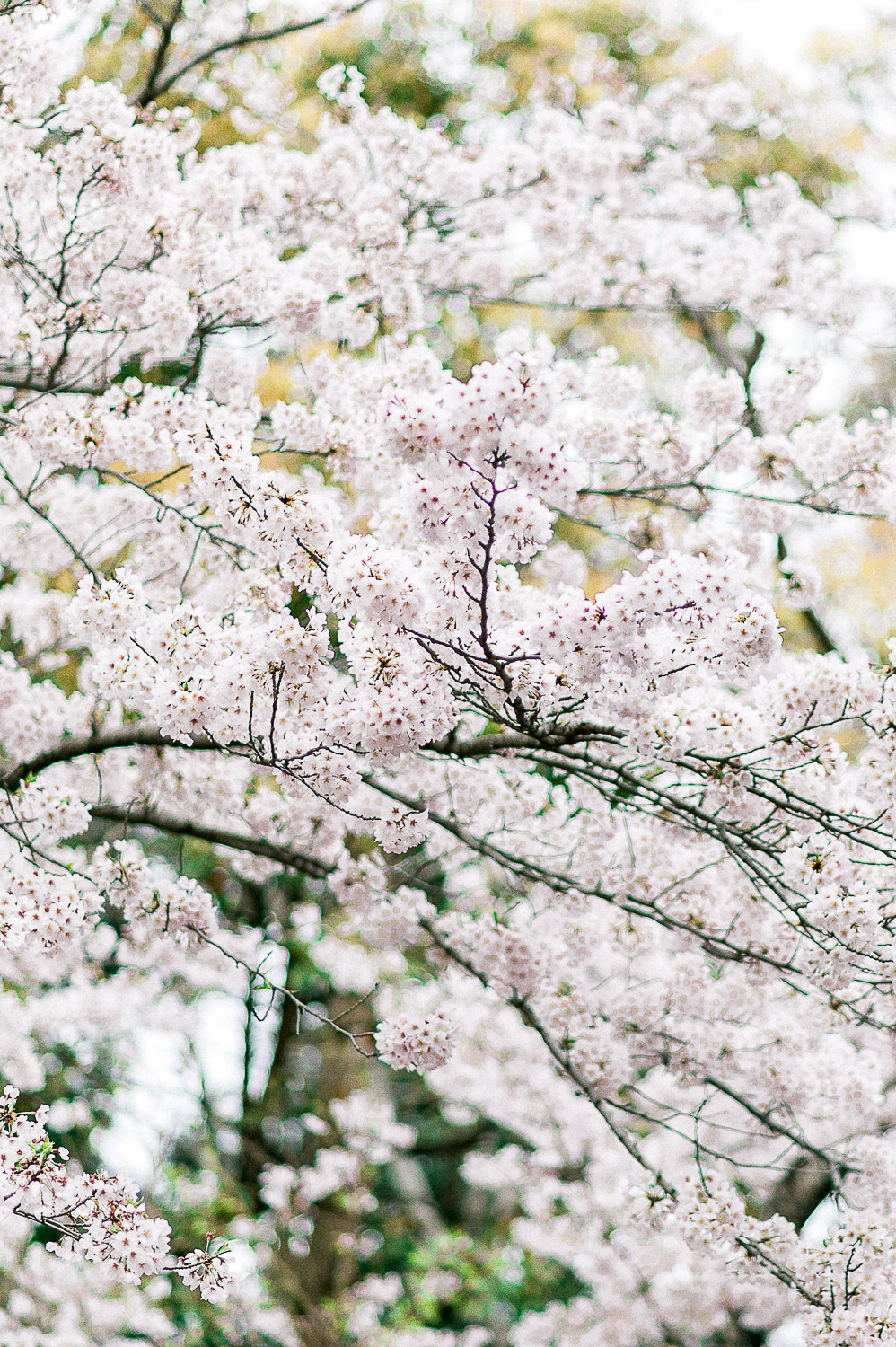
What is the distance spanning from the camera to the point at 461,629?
315cm

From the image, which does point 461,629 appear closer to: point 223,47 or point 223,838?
point 223,838

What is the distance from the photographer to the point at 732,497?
5.12 m

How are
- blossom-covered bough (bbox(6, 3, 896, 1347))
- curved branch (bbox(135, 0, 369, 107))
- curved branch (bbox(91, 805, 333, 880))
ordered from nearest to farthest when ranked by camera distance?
1. blossom-covered bough (bbox(6, 3, 896, 1347))
2. curved branch (bbox(91, 805, 333, 880))
3. curved branch (bbox(135, 0, 369, 107))

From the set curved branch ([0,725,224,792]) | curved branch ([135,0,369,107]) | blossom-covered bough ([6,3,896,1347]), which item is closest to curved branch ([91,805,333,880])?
blossom-covered bough ([6,3,896,1347])

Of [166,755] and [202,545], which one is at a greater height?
[202,545]

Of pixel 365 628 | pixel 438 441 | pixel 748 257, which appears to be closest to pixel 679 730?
pixel 365 628

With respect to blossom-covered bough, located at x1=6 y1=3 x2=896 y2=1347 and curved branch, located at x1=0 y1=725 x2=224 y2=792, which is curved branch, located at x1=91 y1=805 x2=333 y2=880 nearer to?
blossom-covered bough, located at x1=6 y1=3 x2=896 y2=1347

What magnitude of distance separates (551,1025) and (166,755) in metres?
2.02

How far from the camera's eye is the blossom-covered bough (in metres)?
A: 3.11

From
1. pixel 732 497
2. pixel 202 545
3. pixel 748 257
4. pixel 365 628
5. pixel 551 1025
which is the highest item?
pixel 748 257

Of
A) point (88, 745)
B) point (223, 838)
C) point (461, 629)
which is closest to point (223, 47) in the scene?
point (88, 745)

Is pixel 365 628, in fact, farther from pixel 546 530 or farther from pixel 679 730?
pixel 679 730

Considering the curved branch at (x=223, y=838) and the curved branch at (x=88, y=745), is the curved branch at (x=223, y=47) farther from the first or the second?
the curved branch at (x=223, y=838)

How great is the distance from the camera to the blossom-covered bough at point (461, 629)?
122 inches
